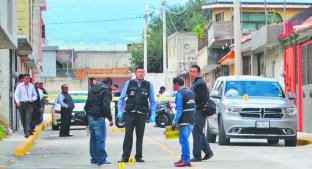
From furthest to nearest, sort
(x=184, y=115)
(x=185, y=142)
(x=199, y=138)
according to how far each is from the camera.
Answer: (x=199, y=138)
(x=184, y=115)
(x=185, y=142)

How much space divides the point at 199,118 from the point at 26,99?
9116 mm

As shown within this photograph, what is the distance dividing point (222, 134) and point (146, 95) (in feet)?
20.0

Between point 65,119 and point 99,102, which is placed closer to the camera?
point 99,102

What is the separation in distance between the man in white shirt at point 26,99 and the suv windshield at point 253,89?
239 inches

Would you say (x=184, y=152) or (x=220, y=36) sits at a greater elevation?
(x=220, y=36)

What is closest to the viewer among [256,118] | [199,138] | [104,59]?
[199,138]

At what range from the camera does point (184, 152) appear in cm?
1633

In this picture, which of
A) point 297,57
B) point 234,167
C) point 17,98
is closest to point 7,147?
point 17,98

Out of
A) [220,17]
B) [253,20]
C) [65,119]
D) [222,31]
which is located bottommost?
[65,119]

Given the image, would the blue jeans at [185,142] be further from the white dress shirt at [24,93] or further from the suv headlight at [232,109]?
the white dress shirt at [24,93]

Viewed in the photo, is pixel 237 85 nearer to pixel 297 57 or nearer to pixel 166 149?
pixel 166 149

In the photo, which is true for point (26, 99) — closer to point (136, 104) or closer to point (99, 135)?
point (99, 135)

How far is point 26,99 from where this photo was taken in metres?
25.4

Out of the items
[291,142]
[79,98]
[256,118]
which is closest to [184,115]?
[256,118]
